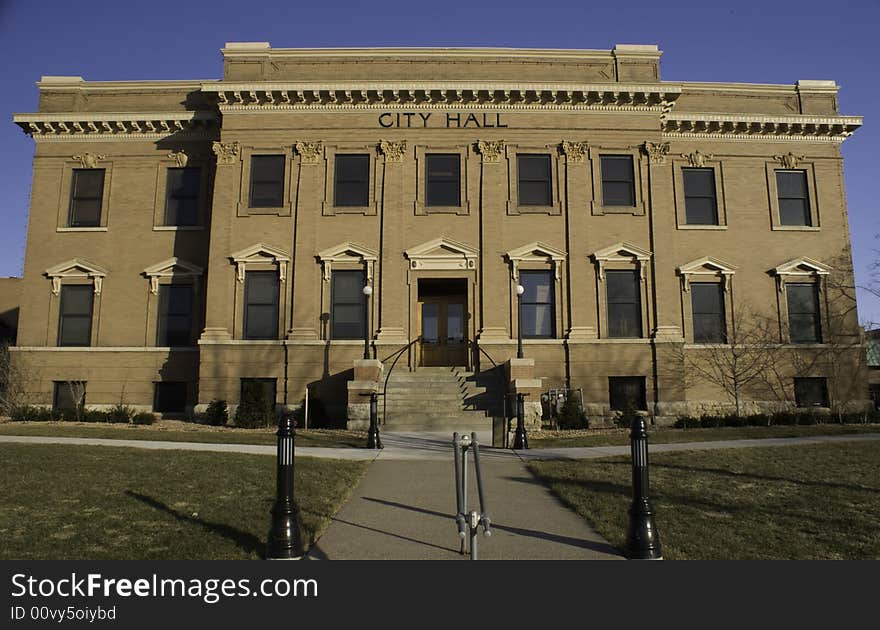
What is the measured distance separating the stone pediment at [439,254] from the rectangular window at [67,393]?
507 inches

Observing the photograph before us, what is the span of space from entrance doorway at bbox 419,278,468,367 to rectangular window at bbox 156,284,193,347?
347 inches

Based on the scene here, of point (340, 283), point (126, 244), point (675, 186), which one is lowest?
point (340, 283)

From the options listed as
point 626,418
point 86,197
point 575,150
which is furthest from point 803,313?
point 86,197

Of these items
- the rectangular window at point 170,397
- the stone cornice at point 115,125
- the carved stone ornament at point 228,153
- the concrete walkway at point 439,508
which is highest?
the stone cornice at point 115,125

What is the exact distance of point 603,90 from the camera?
23.1 meters

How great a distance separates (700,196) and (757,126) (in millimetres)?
3501

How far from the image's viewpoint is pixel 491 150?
76.0 feet

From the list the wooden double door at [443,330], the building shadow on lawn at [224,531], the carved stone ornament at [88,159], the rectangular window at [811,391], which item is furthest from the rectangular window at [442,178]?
the building shadow on lawn at [224,531]

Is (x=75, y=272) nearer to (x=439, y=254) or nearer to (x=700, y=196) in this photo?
(x=439, y=254)

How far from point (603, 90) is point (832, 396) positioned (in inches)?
560

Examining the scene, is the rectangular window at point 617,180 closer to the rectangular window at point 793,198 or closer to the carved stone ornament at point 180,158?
the rectangular window at point 793,198

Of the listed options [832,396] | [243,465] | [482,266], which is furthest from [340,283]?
[832,396]

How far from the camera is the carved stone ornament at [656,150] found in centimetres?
2330

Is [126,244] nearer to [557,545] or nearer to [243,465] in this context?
[243,465]
